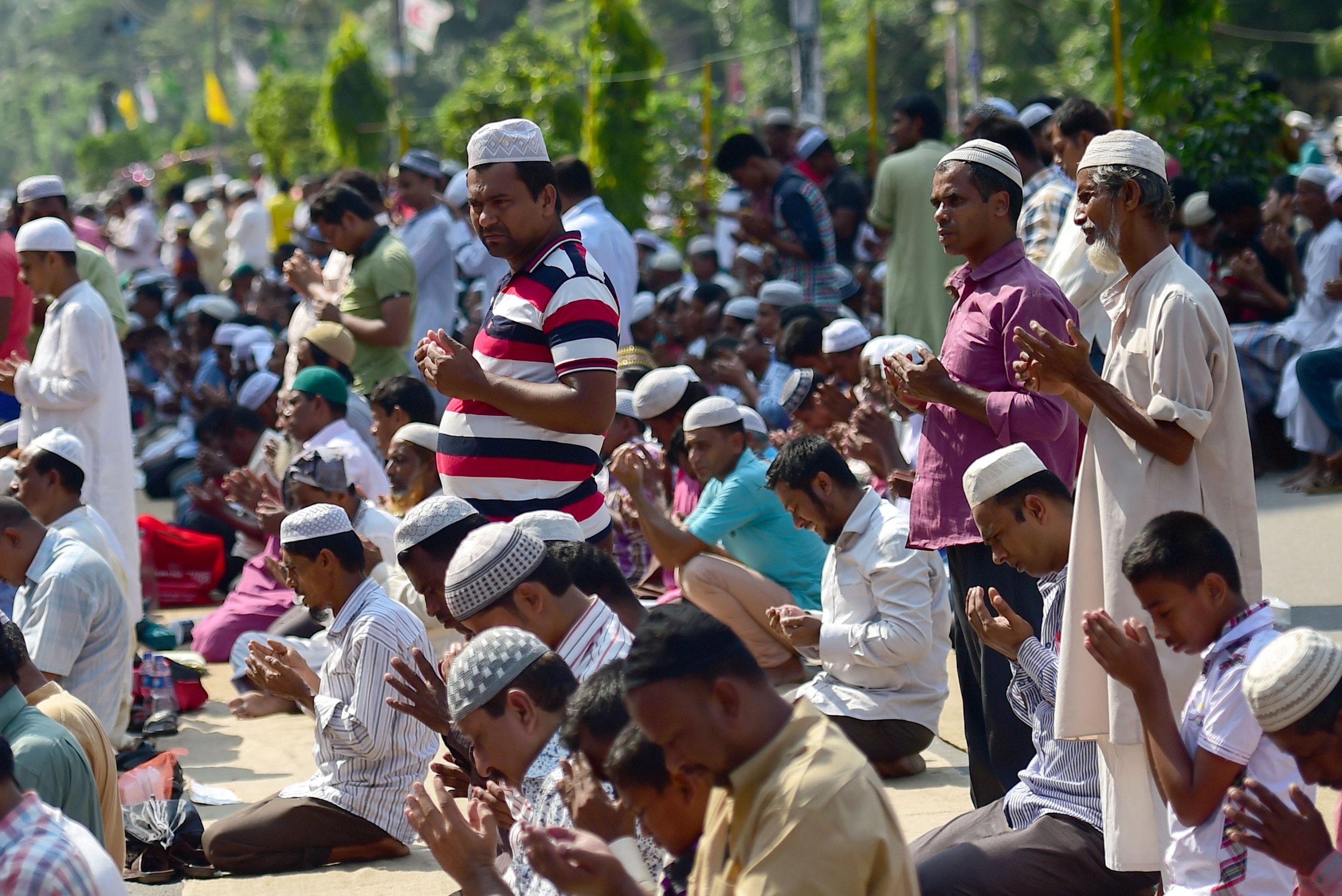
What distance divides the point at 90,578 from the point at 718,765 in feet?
13.1

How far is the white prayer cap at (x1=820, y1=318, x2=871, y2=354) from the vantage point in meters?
7.96

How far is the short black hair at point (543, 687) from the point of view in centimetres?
322

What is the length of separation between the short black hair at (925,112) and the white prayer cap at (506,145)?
406 centimetres

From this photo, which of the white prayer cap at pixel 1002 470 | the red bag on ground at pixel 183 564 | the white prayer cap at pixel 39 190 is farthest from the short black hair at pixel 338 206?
the white prayer cap at pixel 1002 470

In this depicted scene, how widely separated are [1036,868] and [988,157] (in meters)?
1.90

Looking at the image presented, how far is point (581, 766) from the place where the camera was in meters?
2.93

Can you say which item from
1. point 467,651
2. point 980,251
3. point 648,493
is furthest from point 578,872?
point 648,493

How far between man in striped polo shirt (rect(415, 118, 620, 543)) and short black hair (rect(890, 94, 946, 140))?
4064 mm

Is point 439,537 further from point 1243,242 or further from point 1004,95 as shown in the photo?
point 1004,95

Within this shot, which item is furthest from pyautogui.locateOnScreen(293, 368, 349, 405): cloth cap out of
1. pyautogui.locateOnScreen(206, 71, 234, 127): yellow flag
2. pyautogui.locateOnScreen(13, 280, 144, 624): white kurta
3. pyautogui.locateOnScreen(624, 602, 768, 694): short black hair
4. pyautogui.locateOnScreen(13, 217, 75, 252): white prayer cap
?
pyautogui.locateOnScreen(206, 71, 234, 127): yellow flag

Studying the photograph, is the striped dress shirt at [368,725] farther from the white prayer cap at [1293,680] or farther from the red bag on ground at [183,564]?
the red bag on ground at [183,564]

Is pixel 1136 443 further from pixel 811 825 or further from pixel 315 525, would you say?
pixel 315 525

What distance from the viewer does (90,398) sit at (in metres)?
7.22

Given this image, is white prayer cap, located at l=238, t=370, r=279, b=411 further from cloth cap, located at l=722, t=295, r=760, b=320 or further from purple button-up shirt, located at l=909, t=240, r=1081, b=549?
purple button-up shirt, located at l=909, t=240, r=1081, b=549
